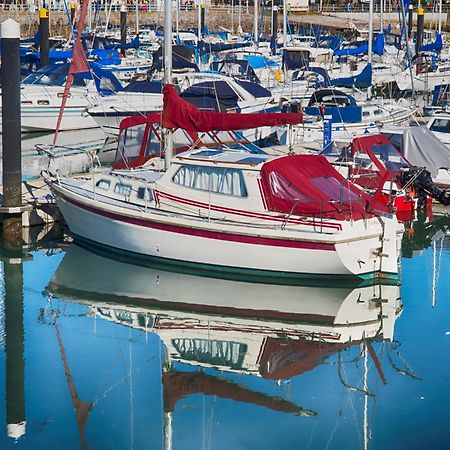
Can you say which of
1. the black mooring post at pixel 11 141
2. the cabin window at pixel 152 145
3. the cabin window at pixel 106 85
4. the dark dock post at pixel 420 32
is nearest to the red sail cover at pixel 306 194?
the cabin window at pixel 152 145

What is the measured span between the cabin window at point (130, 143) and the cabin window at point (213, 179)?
3027mm

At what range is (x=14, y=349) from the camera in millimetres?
14102

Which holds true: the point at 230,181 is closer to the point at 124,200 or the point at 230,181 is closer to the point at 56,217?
the point at 124,200

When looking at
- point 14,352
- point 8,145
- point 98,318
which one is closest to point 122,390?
point 14,352

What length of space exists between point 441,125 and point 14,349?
14318 millimetres

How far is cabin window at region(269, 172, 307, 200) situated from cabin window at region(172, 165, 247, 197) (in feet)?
1.48

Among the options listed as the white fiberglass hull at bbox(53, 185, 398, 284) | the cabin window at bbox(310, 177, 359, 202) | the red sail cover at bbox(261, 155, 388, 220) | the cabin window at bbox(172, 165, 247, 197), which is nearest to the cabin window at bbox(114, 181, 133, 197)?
the white fiberglass hull at bbox(53, 185, 398, 284)

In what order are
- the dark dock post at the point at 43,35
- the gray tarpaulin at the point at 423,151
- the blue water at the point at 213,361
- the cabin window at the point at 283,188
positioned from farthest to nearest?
the dark dock post at the point at 43,35 → the gray tarpaulin at the point at 423,151 → the cabin window at the point at 283,188 → the blue water at the point at 213,361

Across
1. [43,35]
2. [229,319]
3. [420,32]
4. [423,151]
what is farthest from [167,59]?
[420,32]

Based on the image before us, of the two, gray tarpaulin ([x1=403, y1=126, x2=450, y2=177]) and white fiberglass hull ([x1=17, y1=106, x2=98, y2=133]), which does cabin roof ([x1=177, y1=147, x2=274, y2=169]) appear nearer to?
gray tarpaulin ([x1=403, y1=126, x2=450, y2=177])

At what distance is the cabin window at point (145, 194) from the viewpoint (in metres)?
17.7

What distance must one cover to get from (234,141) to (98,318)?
20.2 feet

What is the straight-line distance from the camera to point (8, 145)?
19.2m

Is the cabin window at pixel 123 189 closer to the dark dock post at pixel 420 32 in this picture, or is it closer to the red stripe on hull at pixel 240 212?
the red stripe on hull at pixel 240 212
